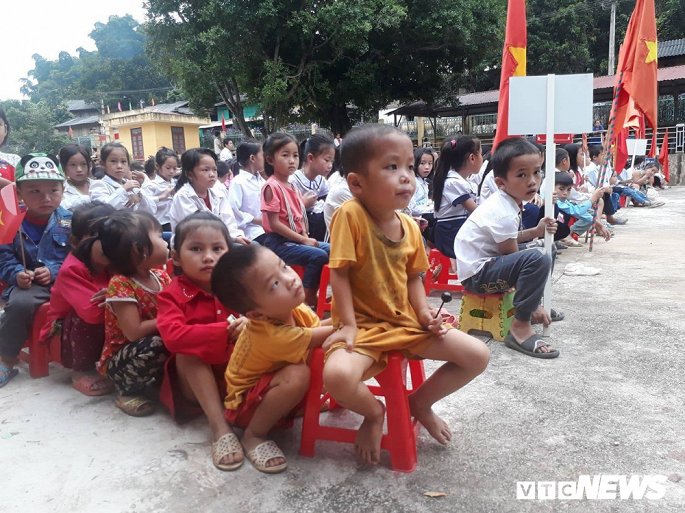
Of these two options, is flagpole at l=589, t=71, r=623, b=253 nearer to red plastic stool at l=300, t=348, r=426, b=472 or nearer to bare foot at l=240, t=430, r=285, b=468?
red plastic stool at l=300, t=348, r=426, b=472

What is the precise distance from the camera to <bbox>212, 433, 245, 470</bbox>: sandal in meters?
1.92

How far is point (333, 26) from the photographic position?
1303 cm

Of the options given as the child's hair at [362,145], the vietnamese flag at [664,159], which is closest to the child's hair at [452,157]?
the child's hair at [362,145]

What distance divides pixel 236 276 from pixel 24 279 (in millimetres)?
1624

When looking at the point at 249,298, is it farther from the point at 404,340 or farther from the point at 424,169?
the point at 424,169

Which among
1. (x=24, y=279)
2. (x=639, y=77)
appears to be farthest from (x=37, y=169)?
(x=639, y=77)

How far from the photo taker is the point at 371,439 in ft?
6.18

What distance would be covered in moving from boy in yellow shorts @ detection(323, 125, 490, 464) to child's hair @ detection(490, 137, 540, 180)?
1295mm

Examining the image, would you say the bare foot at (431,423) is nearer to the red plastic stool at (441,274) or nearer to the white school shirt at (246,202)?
the red plastic stool at (441,274)

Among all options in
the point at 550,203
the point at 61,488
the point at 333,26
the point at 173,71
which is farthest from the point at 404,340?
the point at 173,71

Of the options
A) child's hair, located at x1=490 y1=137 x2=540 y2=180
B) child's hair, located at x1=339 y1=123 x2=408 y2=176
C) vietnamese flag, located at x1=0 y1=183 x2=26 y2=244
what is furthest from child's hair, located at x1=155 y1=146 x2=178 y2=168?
child's hair, located at x1=339 y1=123 x2=408 y2=176

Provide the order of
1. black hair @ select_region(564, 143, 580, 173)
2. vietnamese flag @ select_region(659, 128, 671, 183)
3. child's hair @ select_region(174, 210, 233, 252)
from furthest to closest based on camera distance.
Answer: vietnamese flag @ select_region(659, 128, 671, 183) → black hair @ select_region(564, 143, 580, 173) → child's hair @ select_region(174, 210, 233, 252)

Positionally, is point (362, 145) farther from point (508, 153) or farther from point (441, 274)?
point (441, 274)

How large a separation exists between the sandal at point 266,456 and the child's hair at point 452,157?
263 cm
